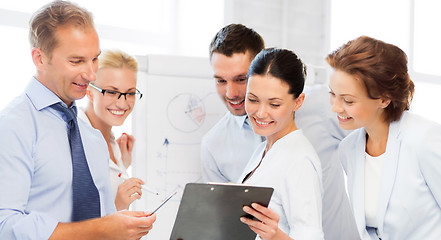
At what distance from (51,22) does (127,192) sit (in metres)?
0.90

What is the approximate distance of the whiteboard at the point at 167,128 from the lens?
2.35 metres

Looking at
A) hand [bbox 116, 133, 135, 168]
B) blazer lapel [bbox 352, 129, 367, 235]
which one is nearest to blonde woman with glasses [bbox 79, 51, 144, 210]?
hand [bbox 116, 133, 135, 168]

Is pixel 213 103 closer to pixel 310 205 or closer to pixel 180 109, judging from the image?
pixel 180 109

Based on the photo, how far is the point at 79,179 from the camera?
1439 millimetres

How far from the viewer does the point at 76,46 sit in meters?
1.40

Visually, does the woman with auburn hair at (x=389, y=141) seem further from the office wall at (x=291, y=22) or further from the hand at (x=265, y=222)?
the office wall at (x=291, y=22)

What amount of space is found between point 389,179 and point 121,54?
4.03ft

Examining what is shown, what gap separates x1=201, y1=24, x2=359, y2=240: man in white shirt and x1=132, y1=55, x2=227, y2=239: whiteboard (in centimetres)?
16

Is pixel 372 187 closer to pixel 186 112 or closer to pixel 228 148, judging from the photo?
pixel 228 148

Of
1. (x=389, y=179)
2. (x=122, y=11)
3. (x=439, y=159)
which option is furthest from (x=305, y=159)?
(x=122, y=11)

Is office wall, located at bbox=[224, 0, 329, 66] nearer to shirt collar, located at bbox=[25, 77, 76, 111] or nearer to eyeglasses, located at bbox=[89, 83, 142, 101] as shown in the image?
eyeglasses, located at bbox=[89, 83, 142, 101]

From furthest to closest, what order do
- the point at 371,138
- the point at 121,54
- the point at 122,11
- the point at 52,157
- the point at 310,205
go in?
the point at 122,11, the point at 121,54, the point at 371,138, the point at 310,205, the point at 52,157

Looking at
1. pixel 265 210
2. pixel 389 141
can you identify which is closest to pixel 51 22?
pixel 265 210

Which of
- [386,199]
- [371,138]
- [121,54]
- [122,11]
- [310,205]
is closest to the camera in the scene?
[310,205]
